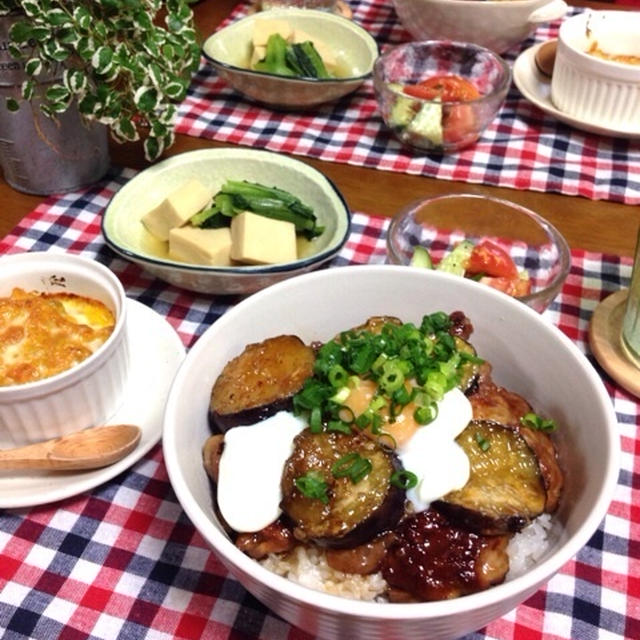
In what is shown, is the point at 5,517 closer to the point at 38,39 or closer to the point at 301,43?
the point at 38,39

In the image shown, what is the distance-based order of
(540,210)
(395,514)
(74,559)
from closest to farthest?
(395,514) < (74,559) < (540,210)

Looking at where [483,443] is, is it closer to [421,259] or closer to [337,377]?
[337,377]

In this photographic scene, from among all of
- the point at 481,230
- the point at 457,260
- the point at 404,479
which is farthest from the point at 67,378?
the point at 481,230

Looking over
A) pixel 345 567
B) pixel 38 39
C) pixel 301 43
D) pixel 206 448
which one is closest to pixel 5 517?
pixel 206 448

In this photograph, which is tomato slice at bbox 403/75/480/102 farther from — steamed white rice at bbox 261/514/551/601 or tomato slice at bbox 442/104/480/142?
steamed white rice at bbox 261/514/551/601

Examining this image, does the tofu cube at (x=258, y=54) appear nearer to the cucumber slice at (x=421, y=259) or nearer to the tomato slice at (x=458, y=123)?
the tomato slice at (x=458, y=123)

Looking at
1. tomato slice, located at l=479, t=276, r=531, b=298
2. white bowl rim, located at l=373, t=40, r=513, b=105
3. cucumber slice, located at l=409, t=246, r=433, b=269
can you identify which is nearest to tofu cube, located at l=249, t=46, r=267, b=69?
white bowl rim, located at l=373, t=40, r=513, b=105
